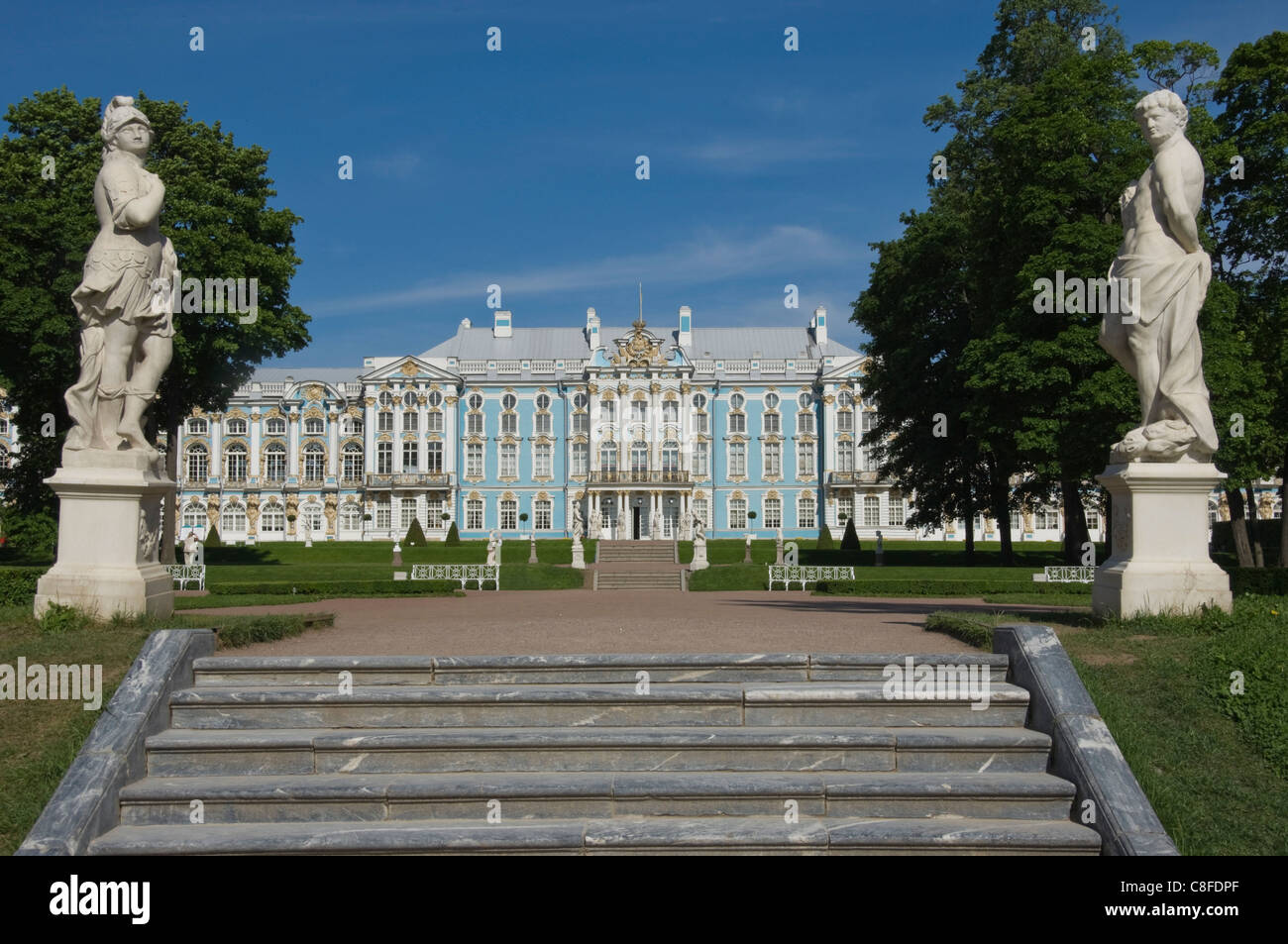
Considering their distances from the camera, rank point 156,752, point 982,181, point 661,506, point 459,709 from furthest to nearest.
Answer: point 661,506, point 982,181, point 459,709, point 156,752

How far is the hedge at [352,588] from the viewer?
63.0 feet

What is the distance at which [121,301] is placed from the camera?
7.95 m

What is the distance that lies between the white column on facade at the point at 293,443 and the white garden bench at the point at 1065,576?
5213 cm

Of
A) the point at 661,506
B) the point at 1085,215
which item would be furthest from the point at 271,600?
the point at 661,506

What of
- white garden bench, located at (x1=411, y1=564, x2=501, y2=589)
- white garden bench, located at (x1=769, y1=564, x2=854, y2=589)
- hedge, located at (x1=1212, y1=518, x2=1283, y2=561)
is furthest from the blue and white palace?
white garden bench, located at (x1=769, y1=564, x2=854, y2=589)

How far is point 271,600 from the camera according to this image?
16516 mm

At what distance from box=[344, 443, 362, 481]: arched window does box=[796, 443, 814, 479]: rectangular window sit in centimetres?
2713

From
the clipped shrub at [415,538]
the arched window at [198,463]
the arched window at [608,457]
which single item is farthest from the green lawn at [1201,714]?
the arched window at [198,463]

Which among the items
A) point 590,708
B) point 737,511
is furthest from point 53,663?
point 737,511

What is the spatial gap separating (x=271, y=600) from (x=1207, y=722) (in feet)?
46.7

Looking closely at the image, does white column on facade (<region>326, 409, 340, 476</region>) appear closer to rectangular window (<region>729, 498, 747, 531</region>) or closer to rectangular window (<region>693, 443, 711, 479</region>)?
rectangular window (<region>693, 443, 711, 479</region>)

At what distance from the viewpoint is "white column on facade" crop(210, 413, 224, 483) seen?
63.2m

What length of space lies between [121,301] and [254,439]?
59.3 metres
